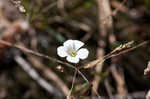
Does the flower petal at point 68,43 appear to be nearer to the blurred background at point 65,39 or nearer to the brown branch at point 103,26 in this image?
the blurred background at point 65,39

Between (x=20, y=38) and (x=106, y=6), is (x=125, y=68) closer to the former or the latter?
(x=106, y=6)

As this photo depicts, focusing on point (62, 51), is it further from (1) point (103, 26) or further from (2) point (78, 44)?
(1) point (103, 26)

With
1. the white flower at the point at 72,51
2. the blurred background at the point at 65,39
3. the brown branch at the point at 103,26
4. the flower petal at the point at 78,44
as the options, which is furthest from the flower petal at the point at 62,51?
the brown branch at the point at 103,26

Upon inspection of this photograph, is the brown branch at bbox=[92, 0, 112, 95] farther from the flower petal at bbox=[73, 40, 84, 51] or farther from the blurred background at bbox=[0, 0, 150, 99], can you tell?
the flower petal at bbox=[73, 40, 84, 51]

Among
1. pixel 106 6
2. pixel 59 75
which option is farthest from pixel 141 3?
pixel 59 75

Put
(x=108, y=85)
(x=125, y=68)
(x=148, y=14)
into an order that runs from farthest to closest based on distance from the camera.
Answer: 1. (x=148, y=14)
2. (x=125, y=68)
3. (x=108, y=85)

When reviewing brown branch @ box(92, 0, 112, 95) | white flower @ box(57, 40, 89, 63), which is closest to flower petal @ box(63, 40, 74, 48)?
white flower @ box(57, 40, 89, 63)

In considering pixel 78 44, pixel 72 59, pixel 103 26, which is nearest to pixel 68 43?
pixel 78 44

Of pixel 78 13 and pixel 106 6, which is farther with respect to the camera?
pixel 78 13
